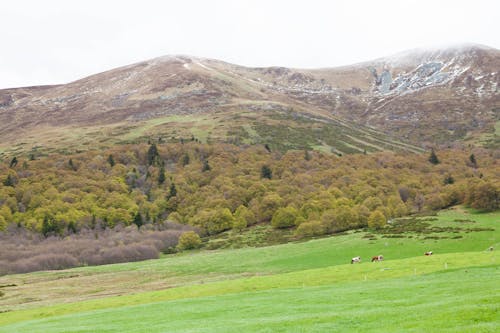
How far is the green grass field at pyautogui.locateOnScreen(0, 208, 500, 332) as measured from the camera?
24.1 meters

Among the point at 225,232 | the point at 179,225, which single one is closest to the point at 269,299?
the point at 225,232

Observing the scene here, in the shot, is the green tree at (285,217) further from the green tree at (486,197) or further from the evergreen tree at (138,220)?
the evergreen tree at (138,220)

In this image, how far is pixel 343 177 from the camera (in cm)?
18725

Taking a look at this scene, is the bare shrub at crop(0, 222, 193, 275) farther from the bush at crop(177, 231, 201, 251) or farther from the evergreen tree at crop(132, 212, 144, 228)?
the evergreen tree at crop(132, 212, 144, 228)

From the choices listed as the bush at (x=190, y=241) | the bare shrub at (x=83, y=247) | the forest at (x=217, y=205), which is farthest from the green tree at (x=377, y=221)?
the bare shrub at (x=83, y=247)

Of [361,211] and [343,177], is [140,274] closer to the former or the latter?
[361,211]

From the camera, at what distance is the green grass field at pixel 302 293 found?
78.9 feet

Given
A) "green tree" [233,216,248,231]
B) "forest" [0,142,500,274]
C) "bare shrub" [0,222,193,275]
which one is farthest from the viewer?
"green tree" [233,216,248,231]

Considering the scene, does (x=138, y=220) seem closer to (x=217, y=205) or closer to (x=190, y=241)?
(x=217, y=205)

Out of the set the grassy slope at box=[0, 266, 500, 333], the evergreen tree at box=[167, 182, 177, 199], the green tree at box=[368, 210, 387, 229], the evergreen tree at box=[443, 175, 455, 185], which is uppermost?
the grassy slope at box=[0, 266, 500, 333]

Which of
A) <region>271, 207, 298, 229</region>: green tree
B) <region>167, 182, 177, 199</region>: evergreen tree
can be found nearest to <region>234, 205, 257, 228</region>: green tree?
<region>271, 207, 298, 229</region>: green tree

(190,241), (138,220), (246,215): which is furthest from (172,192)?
(190,241)

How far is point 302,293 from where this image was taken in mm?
39531

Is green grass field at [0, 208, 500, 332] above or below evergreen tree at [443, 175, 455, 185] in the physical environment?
above
